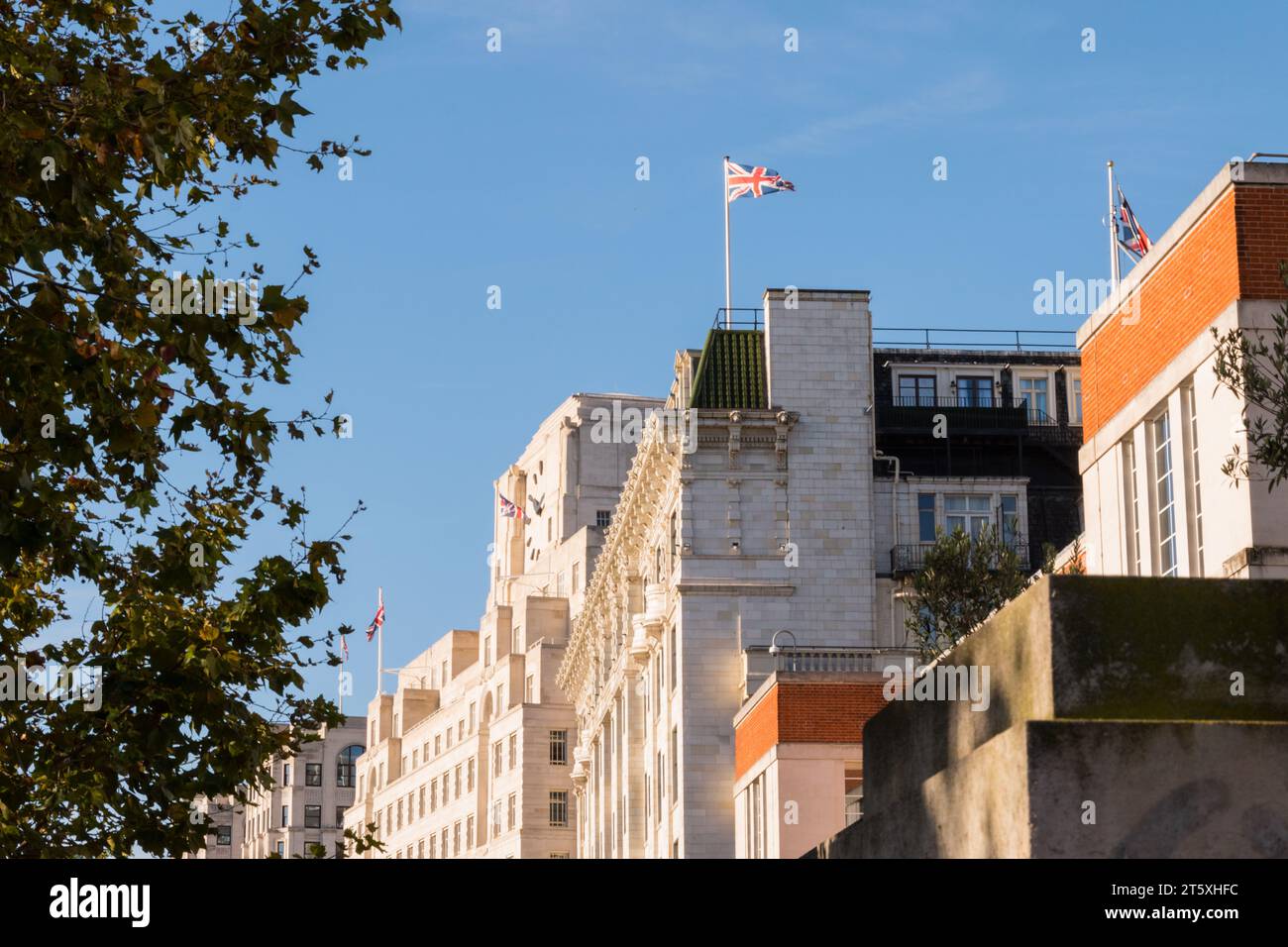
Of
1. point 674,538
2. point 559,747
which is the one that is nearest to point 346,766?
point 559,747

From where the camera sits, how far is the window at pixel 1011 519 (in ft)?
203

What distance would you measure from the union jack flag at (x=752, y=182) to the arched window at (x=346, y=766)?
13186 centimetres

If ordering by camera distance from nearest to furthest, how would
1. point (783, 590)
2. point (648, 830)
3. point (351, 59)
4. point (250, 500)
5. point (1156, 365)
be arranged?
point (351, 59)
point (250, 500)
point (1156, 365)
point (783, 590)
point (648, 830)

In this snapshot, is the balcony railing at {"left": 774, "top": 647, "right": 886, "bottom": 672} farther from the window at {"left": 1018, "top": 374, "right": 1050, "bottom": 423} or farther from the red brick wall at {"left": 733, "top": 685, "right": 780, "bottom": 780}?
the window at {"left": 1018, "top": 374, "right": 1050, "bottom": 423}

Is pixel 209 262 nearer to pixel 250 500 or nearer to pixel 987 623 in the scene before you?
pixel 250 500

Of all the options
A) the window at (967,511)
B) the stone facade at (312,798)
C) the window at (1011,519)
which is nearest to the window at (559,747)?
the window at (967,511)

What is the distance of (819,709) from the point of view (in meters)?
46.5

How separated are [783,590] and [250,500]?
3834 centimetres

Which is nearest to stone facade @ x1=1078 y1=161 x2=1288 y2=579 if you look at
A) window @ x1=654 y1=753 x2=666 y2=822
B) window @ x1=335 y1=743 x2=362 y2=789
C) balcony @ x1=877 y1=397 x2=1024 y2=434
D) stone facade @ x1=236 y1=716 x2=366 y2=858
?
window @ x1=654 y1=753 x2=666 y2=822

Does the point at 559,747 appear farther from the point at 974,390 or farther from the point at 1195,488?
the point at 1195,488

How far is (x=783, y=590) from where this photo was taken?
58.9 m

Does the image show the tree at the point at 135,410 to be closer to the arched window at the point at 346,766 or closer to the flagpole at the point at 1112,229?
the flagpole at the point at 1112,229

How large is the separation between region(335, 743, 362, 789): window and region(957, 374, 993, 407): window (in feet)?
404
